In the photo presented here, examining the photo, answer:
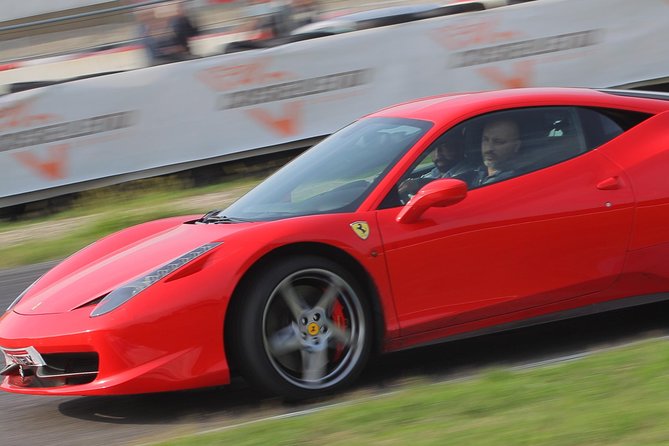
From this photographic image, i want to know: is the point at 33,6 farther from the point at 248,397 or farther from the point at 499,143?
the point at 248,397

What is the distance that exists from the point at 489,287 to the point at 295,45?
6799 mm

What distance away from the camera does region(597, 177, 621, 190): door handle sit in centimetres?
511

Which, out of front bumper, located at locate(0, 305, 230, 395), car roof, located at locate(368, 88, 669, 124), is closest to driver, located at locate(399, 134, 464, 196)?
car roof, located at locate(368, 88, 669, 124)

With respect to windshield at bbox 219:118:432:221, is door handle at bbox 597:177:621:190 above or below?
below

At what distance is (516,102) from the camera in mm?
5301

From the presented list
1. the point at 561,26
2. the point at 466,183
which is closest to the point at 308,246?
the point at 466,183

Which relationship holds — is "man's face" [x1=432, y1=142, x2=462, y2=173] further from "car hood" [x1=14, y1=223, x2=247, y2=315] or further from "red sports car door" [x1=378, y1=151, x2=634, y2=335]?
"car hood" [x1=14, y1=223, x2=247, y2=315]

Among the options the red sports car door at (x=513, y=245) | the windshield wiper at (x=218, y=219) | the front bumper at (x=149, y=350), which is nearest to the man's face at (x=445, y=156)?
the red sports car door at (x=513, y=245)

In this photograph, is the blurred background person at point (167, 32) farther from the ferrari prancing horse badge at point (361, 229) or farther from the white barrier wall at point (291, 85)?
the ferrari prancing horse badge at point (361, 229)

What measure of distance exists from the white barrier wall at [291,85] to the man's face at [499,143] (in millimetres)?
6130

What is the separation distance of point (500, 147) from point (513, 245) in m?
0.55

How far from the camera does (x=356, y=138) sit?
5480mm

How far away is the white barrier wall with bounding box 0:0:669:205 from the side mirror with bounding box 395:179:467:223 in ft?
21.6

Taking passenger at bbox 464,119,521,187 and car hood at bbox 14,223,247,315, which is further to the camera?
passenger at bbox 464,119,521,187
